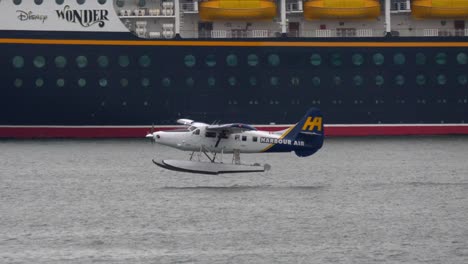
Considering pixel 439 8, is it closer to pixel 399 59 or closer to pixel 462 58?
pixel 399 59

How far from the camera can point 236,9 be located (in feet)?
244

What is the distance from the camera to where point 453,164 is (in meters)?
69.9

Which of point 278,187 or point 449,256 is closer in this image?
point 449,256

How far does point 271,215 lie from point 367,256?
Result: 28.1 feet

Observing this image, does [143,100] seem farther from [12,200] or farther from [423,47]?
[12,200]

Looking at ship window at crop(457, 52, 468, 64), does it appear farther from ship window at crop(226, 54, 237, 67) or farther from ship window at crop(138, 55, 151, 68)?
ship window at crop(138, 55, 151, 68)

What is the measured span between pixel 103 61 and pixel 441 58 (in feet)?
66.5

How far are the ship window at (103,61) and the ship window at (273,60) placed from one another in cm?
962

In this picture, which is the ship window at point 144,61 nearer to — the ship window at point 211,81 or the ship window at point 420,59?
the ship window at point 211,81

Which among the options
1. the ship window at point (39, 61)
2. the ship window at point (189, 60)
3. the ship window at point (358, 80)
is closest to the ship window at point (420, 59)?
the ship window at point (358, 80)

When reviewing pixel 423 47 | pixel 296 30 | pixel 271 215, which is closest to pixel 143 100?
pixel 296 30

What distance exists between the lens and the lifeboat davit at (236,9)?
7425cm

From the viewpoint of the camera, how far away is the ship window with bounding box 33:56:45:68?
75.2 m

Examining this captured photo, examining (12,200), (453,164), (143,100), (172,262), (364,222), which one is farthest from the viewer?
(143,100)
